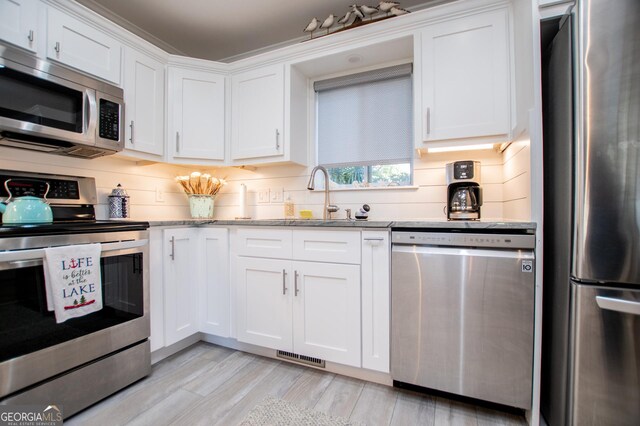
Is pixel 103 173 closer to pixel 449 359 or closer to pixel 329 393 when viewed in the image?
pixel 329 393

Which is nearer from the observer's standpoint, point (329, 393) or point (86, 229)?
point (86, 229)

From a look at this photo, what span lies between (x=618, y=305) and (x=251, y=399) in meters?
1.68

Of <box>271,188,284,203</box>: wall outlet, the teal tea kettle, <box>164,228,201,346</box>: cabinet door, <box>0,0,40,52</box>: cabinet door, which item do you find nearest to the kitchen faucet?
Result: <box>271,188,284,203</box>: wall outlet

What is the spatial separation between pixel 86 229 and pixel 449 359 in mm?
1969

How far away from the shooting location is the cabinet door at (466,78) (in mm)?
1664

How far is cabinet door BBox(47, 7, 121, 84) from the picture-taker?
1619mm

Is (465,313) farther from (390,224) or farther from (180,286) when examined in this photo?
(180,286)

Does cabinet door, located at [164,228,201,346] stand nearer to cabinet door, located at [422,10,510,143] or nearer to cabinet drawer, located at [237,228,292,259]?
cabinet drawer, located at [237,228,292,259]

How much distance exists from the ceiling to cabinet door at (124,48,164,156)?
0.48 meters

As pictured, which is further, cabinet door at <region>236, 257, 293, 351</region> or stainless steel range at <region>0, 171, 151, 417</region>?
cabinet door at <region>236, 257, 293, 351</region>

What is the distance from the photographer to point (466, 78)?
1.73 meters

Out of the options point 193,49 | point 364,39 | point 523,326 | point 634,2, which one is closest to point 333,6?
point 364,39

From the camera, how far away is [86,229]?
4.71ft

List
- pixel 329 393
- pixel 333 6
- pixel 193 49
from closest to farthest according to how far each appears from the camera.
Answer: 1. pixel 329 393
2. pixel 333 6
3. pixel 193 49
